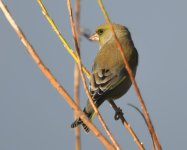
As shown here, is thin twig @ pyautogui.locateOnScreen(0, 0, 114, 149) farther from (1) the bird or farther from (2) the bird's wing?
(2) the bird's wing

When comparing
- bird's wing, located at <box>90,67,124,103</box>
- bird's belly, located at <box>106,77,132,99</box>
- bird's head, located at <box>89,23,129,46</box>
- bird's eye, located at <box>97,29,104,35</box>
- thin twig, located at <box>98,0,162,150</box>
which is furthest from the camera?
bird's eye, located at <box>97,29,104,35</box>

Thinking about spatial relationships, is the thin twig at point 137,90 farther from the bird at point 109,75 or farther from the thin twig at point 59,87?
the bird at point 109,75

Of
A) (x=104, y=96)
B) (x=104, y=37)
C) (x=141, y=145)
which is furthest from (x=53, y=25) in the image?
(x=104, y=37)

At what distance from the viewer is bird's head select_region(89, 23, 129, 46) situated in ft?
17.0

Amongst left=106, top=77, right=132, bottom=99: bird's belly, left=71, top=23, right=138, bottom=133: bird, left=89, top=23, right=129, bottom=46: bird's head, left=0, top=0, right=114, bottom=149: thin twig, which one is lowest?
left=106, top=77, right=132, bottom=99: bird's belly

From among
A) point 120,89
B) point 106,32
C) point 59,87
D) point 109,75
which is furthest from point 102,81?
point 59,87

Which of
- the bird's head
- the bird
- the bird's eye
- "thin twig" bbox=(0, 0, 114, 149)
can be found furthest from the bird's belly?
"thin twig" bbox=(0, 0, 114, 149)

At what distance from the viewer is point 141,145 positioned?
1.65m

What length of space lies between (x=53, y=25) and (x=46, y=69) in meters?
0.40

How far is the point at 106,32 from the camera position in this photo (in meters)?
5.24

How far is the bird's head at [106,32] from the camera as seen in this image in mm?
5196

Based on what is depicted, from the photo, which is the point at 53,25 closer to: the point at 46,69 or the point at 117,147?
the point at 46,69

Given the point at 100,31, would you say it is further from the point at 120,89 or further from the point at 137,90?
the point at 137,90

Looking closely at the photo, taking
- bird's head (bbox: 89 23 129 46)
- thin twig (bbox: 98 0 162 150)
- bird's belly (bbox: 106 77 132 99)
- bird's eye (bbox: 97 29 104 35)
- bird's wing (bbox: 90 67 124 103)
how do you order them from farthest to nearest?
bird's eye (bbox: 97 29 104 35), bird's head (bbox: 89 23 129 46), bird's belly (bbox: 106 77 132 99), bird's wing (bbox: 90 67 124 103), thin twig (bbox: 98 0 162 150)
